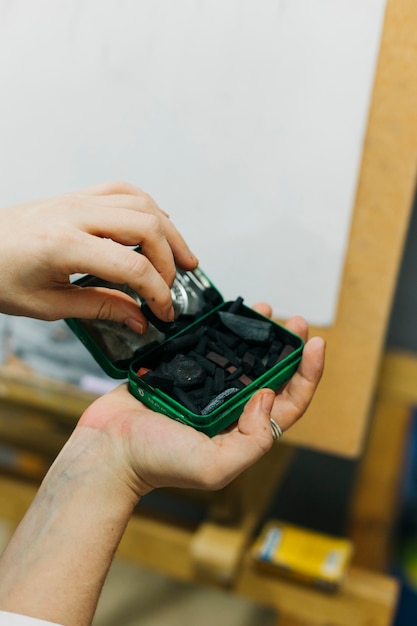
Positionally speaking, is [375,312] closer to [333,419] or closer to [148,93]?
[333,419]

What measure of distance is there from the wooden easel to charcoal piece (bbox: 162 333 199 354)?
173mm

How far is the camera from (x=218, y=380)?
50cm

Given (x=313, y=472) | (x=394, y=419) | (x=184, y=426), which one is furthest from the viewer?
(x=313, y=472)

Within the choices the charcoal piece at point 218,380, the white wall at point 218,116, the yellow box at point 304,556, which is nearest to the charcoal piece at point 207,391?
the charcoal piece at point 218,380

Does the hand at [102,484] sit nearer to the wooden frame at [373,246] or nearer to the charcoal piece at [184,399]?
the charcoal piece at [184,399]

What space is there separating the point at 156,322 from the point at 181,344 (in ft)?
0.09

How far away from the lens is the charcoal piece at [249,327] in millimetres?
513

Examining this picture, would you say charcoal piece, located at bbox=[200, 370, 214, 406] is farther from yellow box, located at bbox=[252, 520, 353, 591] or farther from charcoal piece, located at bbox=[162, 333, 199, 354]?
yellow box, located at bbox=[252, 520, 353, 591]

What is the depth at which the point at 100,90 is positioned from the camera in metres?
0.62

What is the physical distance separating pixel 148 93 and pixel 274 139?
0.42 ft

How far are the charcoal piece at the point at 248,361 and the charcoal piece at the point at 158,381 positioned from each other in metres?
0.06

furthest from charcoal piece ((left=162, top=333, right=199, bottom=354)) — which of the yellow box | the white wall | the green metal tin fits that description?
the yellow box

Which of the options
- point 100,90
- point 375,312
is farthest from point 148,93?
point 375,312

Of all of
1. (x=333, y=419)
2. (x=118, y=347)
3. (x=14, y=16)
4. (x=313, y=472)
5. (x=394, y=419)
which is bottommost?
(x=313, y=472)
